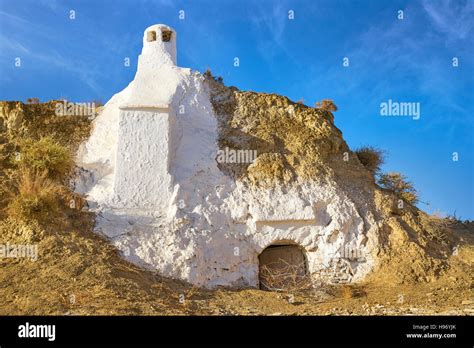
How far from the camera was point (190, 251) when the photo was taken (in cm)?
1060

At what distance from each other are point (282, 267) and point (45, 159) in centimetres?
630

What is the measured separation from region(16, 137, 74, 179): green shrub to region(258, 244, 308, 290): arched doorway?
536cm

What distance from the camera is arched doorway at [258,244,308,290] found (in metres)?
11.1

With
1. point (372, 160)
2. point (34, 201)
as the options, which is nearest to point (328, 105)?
point (372, 160)

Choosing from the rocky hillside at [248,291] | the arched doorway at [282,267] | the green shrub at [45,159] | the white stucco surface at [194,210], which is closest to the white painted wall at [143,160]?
the white stucco surface at [194,210]

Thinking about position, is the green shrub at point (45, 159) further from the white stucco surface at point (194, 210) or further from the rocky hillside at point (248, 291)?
the white stucco surface at point (194, 210)

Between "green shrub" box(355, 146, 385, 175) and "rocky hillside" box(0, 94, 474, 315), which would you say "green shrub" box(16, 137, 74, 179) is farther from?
"green shrub" box(355, 146, 385, 175)

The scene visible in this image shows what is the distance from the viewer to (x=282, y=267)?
11.8m

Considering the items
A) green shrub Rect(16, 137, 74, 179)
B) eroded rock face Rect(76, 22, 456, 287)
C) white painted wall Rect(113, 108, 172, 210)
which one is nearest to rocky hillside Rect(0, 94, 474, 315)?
eroded rock face Rect(76, 22, 456, 287)

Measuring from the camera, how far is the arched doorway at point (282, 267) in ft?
36.5

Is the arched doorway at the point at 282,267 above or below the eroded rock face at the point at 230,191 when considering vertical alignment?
below

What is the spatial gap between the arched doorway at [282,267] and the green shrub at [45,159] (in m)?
5.36
